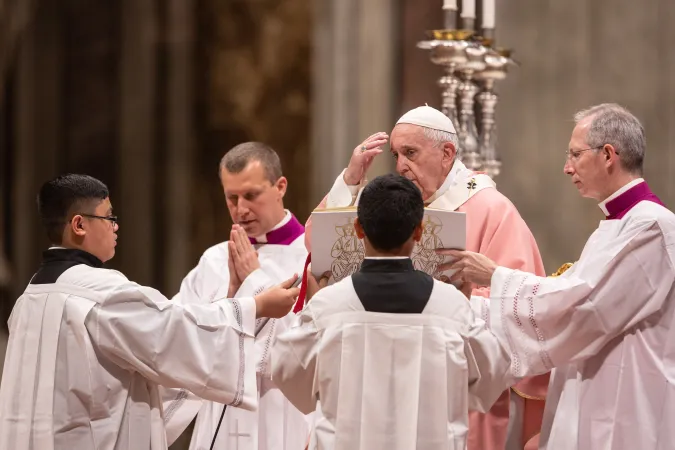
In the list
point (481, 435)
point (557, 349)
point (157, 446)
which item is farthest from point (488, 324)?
point (157, 446)

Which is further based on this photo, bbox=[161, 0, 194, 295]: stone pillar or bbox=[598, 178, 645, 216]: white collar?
bbox=[161, 0, 194, 295]: stone pillar

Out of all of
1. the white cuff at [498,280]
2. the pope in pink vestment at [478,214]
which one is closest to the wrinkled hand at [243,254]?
the pope in pink vestment at [478,214]

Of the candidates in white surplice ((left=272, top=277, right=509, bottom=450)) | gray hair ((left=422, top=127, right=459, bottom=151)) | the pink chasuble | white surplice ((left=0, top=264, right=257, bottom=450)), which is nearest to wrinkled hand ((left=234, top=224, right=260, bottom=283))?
the pink chasuble

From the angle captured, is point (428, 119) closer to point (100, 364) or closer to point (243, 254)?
point (243, 254)

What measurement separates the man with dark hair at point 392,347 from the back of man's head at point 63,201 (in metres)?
1.12

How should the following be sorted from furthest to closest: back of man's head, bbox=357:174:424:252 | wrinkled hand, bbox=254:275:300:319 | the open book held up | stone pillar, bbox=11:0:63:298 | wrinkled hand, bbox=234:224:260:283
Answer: stone pillar, bbox=11:0:63:298 → wrinkled hand, bbox=234:224:260:283 → wrinkled hand, bbox=254:275:300:319 → the open book held up → back of man's head, bbox=357:174:424:252

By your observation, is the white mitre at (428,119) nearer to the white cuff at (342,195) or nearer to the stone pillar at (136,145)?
the white cuff at (342,195)

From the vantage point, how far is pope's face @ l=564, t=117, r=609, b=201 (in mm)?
4484

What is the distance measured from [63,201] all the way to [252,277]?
0.99 meters

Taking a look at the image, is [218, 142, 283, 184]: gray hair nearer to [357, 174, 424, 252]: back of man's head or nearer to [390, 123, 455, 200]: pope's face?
[390, 123, 455, 200]: pope's face

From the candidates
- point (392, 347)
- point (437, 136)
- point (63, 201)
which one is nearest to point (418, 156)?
point (437, 136)

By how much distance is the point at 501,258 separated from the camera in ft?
15.9

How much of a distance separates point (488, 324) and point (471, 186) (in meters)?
0.79

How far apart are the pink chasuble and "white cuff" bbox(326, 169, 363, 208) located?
48 mm
